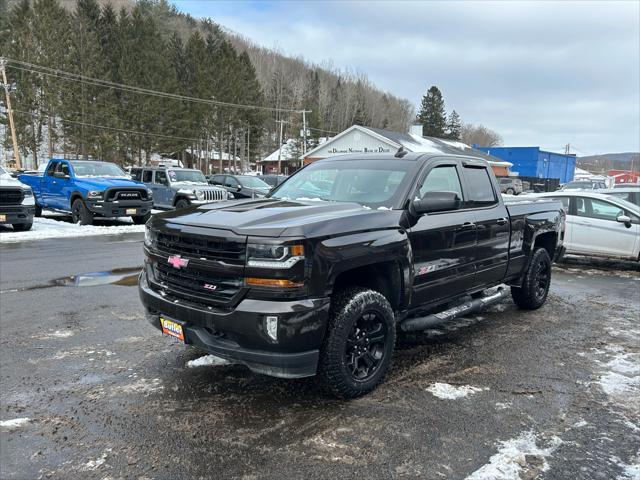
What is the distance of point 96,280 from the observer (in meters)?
7.82

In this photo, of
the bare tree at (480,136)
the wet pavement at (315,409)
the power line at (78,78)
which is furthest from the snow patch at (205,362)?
Answer: the bare tree at (480,136)

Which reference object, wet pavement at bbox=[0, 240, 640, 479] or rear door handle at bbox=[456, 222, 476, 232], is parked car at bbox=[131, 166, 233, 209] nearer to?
wet pavement at bbox=[0, 240, 640, 479]

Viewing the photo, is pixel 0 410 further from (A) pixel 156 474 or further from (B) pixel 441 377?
(B) pixel 441 377

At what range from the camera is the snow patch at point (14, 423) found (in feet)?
10.7

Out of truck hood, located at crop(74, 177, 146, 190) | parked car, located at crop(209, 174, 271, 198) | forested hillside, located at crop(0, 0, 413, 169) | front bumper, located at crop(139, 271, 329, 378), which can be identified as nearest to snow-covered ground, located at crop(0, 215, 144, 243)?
truck hood, located at crop(74, 177, 146, 190)

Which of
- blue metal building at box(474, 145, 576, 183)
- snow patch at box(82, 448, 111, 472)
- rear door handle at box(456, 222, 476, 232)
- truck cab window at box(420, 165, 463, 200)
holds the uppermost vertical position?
blue metal building at box(474, 145, 576, 183)

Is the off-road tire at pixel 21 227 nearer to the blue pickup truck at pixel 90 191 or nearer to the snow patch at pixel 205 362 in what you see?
the blue pickup truck at pixel 90 191

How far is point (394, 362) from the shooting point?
4.57 m

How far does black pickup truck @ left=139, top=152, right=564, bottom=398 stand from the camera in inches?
128

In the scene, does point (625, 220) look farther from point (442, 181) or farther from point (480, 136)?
point (480, 136)

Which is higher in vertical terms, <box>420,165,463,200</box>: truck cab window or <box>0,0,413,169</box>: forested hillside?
<box>0,0,413,169</box>: forested hillside

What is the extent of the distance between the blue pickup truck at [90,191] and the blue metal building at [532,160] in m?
49.4

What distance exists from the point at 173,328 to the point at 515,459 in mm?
2534

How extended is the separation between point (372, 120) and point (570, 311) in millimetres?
93783
